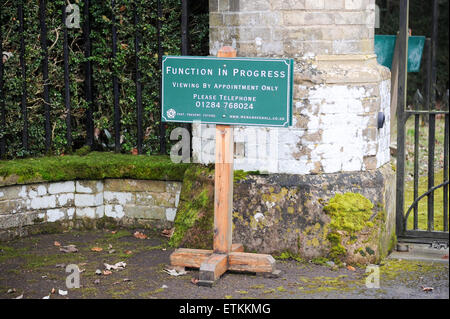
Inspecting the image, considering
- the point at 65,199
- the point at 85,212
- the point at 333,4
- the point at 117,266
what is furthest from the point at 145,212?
the point at 333,4

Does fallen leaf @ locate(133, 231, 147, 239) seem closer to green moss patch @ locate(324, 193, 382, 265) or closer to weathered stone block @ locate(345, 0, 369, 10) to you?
green moss patch @ locate(324, 193, 382, 265)

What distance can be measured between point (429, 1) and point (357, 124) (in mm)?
11374

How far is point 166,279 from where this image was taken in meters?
5.90

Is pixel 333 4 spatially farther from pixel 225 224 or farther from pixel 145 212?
pixel 145 212

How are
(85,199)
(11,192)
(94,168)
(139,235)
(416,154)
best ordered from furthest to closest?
(85,199), (94,168), (139,235), (11,192), (416,154)

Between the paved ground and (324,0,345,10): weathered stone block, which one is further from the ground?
(324,0,345,10): weathered stone block

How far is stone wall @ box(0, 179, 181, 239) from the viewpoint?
7156 mm

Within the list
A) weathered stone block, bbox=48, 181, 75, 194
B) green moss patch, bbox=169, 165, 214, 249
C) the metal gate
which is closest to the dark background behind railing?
weathered stone block, bbox=48, 181, 75, 194

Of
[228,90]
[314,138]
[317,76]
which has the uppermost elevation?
[317,76]

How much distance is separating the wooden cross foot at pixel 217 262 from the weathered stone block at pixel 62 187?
1.82 metres

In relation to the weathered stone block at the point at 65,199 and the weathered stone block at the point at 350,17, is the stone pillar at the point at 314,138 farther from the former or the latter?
the weathered stone block at the point at 65,199

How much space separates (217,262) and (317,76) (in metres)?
1.88

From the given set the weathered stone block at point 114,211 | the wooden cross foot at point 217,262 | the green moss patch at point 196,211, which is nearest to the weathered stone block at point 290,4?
the green moss patch at point 196,211

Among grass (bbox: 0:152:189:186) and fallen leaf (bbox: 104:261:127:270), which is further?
grass (bbox: 0:152:189:186)
